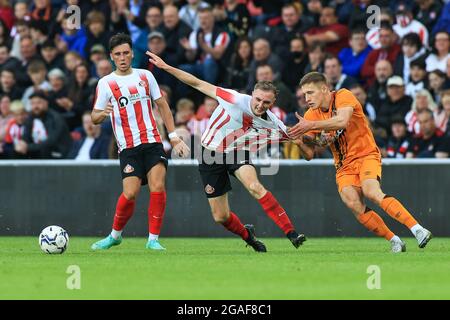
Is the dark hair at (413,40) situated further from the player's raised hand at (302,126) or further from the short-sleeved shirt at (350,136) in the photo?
the player's raised hand at (302,126)

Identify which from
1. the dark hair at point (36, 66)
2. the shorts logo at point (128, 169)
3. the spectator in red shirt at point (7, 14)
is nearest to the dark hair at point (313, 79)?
the shorts logo at point (128, 169)

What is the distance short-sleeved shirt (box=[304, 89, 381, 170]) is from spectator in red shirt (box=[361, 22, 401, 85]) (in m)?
5.86

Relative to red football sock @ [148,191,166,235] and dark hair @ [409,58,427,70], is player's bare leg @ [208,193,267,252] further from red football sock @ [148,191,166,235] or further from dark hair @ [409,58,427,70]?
dark hair @ [409,58,427,70]

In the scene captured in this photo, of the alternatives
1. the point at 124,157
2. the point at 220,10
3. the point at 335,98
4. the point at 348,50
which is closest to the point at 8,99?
the point at 220,10

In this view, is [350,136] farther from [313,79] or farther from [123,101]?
[123,101]

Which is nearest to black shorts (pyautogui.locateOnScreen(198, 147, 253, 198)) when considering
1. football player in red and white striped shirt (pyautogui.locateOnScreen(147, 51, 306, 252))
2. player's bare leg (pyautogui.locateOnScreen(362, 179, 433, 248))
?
football player in red and white striped shirt (pyautogui.locateOnScreen(147, 51, 306, 252))

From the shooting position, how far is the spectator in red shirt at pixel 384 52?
61.5 feet

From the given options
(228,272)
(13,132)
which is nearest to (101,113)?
(228,272)

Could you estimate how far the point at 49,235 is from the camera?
1293cm

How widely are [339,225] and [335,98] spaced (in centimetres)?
425

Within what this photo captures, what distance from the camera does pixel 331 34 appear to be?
777 inches

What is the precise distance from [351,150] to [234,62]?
22.6ft

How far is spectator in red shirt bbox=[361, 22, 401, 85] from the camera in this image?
1873 centimetres

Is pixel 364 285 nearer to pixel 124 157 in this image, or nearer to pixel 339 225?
pixel 124 157
